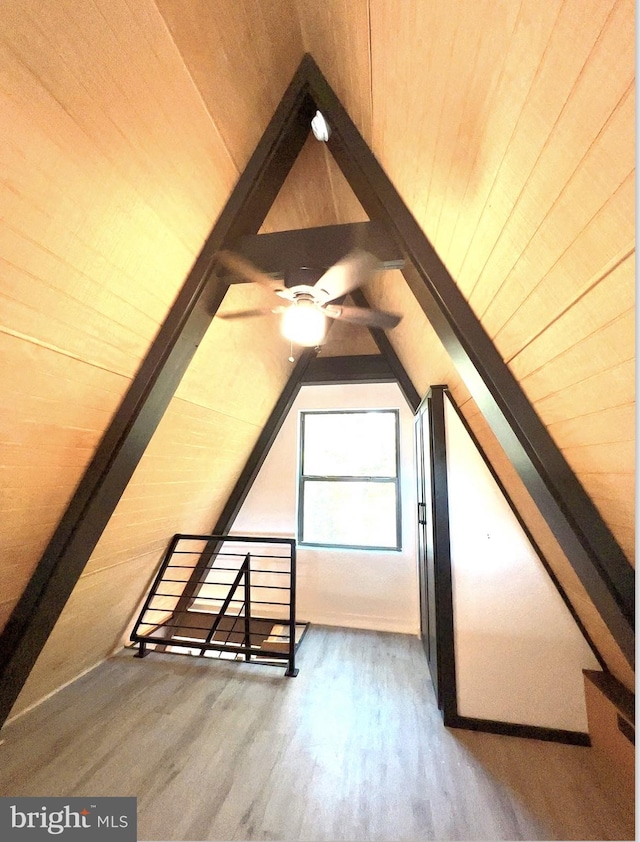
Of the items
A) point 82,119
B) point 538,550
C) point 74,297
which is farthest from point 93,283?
point 538,550

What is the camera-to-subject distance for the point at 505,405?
131cm

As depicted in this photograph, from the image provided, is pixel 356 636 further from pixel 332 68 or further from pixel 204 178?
pixel 332 68

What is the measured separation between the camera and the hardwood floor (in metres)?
1.50

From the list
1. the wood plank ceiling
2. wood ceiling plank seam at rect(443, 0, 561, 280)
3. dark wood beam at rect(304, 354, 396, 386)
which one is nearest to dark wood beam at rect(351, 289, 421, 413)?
dark wood beam at rect(304, 354, 396, 386)

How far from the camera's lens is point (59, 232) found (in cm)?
104

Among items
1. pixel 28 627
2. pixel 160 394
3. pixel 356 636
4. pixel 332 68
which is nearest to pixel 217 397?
Answer: pixel 160 394

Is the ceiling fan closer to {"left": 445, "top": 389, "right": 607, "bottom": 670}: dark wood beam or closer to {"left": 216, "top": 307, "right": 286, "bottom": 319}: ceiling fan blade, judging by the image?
{"left": 216, "top": 307, "right": 286, "bottom": 319}: ceiling fan blade

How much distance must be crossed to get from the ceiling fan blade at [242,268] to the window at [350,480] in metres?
2.24

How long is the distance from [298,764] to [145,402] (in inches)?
81.7

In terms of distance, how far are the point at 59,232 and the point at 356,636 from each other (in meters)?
3.58

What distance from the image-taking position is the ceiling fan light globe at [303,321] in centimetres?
156

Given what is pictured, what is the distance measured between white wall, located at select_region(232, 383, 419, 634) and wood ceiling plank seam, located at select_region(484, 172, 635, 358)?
257cm

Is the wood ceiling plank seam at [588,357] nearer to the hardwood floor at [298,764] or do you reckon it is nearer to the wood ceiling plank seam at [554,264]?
the wood ceiling plank seam at [554,264]

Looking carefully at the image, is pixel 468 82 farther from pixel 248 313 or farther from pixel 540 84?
pixel 248 313
